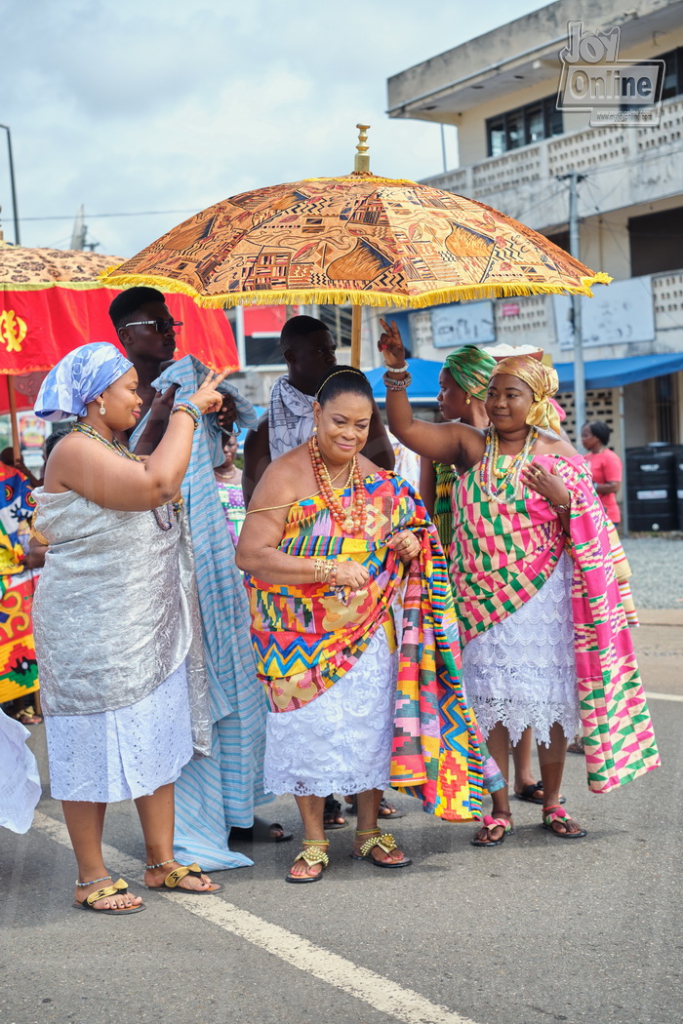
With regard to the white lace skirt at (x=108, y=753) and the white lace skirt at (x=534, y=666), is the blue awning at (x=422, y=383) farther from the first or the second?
the white lace skirt at (x=108, y=753)

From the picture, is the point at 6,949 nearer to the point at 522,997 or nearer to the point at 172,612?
the point at 172,612

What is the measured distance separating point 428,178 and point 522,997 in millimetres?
25678

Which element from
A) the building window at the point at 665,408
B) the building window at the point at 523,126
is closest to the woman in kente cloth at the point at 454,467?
the building window at the point at 665,408

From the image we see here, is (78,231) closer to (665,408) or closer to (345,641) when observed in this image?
(665,408)

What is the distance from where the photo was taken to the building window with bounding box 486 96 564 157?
2502 cm

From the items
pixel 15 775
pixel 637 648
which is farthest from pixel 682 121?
pixel 15 775

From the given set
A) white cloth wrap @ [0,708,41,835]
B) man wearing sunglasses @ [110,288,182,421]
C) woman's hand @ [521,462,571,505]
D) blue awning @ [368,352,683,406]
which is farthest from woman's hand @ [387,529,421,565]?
blue awning @ [368,352,683,406]

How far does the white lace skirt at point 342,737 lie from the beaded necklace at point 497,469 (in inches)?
31.6

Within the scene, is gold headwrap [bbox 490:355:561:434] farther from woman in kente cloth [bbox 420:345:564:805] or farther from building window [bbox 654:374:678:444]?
building window [bbox 654:374:678:444]

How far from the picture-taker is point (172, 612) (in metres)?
4.26

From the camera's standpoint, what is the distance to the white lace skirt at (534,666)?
15.7 ft

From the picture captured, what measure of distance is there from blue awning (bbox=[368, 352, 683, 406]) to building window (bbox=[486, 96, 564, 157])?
563 centimetres

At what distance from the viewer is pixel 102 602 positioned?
13.1 ft

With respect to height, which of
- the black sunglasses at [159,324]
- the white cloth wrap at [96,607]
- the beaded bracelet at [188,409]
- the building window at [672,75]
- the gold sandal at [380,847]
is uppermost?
the building window at [672,75]
